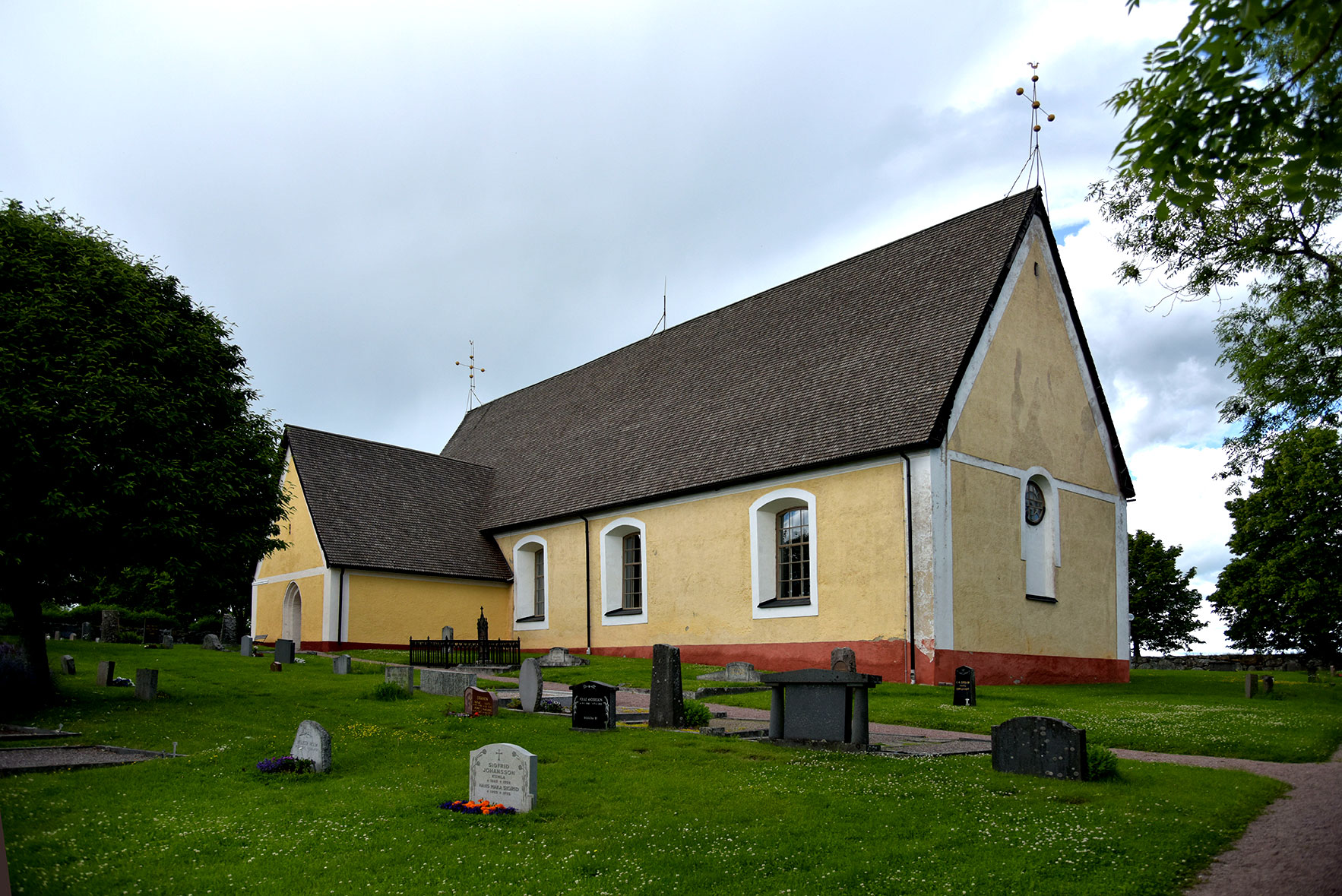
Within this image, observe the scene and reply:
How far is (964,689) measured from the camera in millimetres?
17469

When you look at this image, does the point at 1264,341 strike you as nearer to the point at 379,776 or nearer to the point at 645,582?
the point at 645,582

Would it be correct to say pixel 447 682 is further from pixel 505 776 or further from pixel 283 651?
pixel 505 776

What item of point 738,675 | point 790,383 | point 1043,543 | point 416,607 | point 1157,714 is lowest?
point 1157,714

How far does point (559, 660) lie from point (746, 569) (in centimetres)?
517

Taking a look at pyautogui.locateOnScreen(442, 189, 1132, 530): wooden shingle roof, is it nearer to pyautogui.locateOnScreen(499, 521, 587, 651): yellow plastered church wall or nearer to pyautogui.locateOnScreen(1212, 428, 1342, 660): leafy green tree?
pyautogui.locateOnScreen(499, 521, 587, 651): yellow plastered church wall

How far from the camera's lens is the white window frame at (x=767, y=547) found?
23359 mm

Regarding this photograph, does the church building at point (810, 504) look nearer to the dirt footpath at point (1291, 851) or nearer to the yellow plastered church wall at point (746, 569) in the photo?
the yellow plastered church wall at point (746, 569)

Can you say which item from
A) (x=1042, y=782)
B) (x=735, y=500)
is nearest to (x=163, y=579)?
(x=735, y=500)

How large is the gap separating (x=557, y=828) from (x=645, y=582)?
18.8 meters

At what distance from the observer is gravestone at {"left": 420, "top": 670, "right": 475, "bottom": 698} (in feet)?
59.0

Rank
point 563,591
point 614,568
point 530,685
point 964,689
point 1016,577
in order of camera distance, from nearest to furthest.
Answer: point 530,685 → point 964,689 → point 1016,577 → point 614,568 → point 563,591

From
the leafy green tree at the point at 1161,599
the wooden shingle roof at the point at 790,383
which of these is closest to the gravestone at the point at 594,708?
the wooden shingle roof at the point at 790,383

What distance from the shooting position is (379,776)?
10.3 metres

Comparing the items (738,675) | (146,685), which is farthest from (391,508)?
(738,675)
